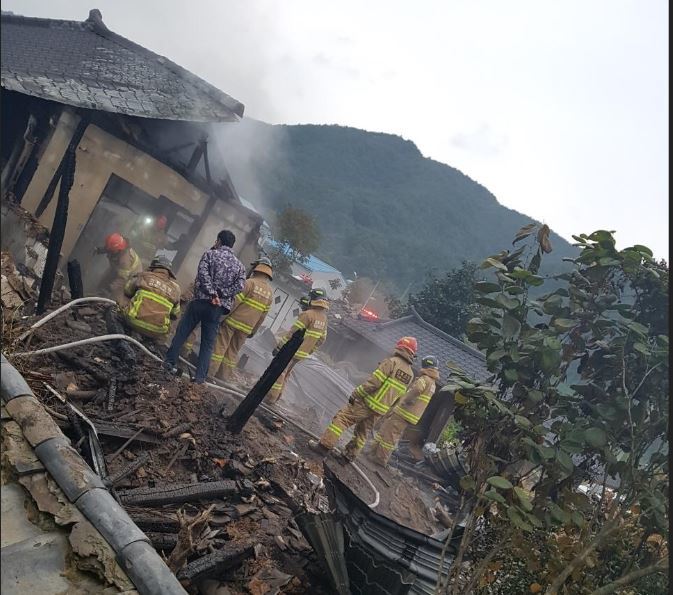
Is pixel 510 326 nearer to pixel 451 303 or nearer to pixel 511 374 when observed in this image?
pixel 511 374

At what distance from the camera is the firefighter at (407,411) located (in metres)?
9.59

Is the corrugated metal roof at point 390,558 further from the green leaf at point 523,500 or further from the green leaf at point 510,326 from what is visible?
the green leaf at point 510,326

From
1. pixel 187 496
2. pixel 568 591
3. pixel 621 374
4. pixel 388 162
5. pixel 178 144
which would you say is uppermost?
pixel 388 162

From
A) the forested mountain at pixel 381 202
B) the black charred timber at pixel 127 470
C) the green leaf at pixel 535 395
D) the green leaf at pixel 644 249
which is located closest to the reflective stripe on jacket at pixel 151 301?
the black charred timber at pixel 127 470

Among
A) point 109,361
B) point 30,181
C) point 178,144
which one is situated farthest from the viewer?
point 178,144

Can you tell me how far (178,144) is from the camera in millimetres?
11734

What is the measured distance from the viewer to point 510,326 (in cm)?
343

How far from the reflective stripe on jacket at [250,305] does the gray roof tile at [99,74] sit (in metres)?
4.01

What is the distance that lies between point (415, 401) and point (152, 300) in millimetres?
5133

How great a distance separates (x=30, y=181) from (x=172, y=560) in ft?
27.6

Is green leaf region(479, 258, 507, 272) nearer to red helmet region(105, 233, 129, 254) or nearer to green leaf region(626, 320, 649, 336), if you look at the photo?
green leaf region(626, 320, 649, 336)

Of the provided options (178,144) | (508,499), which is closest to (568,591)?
(508,499)

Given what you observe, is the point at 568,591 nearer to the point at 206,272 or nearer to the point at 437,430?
the point at 206,272

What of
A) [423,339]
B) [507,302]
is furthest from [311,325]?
[423,339]
